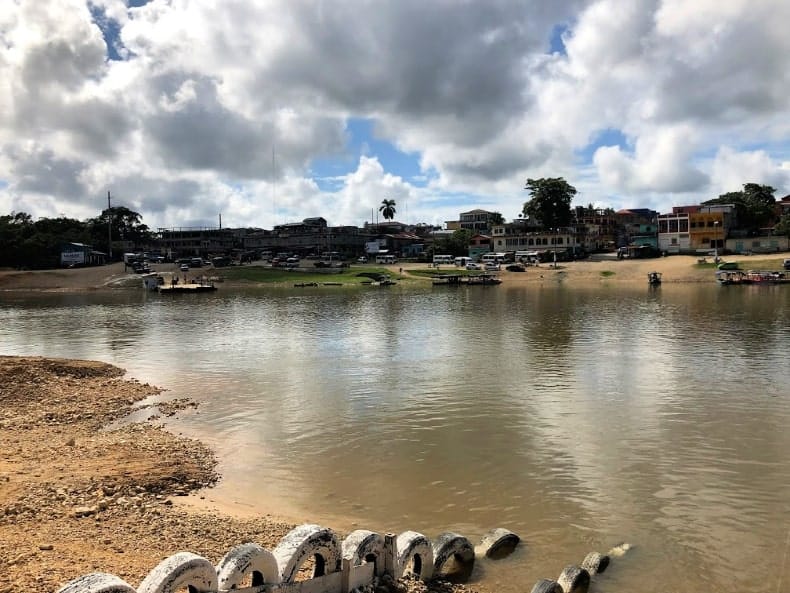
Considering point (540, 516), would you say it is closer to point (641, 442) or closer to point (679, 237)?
point (641, 442)

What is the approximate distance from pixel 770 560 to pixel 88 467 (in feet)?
53.2

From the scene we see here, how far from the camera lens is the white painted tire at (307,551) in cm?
888

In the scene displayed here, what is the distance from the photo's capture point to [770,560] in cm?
1218

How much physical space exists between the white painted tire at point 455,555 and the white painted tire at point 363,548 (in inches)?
66.2

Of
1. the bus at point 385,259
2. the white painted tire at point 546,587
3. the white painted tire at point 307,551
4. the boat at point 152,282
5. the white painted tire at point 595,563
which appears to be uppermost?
the bus at point 385,259

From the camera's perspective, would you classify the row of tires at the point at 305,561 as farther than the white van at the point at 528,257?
No

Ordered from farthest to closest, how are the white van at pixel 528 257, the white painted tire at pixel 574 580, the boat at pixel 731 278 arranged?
1. the white van at pixel 528 257
2. the boat at pixel 731 278
3. the white painted tire at pixel 574 580

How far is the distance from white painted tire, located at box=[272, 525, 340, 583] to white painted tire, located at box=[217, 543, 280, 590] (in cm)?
17

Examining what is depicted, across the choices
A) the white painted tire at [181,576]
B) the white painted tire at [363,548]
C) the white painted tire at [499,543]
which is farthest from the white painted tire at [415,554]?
the white painted tire at [181,576]

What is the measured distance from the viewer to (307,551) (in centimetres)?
905

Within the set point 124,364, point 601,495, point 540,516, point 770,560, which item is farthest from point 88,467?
point 124,364

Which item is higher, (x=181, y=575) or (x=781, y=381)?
(x=181, y=575)

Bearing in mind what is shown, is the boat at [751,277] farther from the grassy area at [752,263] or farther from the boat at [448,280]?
the boat at [448,280]

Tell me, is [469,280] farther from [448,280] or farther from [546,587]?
[546,587]
